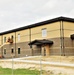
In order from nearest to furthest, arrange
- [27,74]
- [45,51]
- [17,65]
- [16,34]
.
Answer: [27,74], [17,65], [45,51], [16,34]

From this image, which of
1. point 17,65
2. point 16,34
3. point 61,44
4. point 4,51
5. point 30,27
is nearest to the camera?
point 17,65

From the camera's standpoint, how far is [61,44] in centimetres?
4231

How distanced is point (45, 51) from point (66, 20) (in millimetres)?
7714

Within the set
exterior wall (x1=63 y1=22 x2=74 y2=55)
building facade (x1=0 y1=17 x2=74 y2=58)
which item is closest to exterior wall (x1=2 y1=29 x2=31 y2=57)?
building facade (x1=0 y1=17 x2=74 y2=58)

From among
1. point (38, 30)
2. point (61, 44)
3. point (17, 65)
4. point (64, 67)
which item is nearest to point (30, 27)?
point (38, 30)

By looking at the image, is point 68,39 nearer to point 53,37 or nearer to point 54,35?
Result: point 54,35

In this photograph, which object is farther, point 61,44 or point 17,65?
point 61,44

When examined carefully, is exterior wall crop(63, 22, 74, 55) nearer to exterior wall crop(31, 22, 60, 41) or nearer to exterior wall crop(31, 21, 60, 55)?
exterior wall crop(31, 21, 60, 55)

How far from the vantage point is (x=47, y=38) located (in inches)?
1791

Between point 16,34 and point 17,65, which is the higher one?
point 16,34

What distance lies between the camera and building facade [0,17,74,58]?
42500 mm

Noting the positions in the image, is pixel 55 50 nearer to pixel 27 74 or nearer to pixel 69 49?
pixel 69 49

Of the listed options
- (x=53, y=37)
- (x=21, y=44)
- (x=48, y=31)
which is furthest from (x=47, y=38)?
(x=21, y=44)

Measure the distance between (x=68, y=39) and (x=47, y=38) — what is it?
4389 mm
